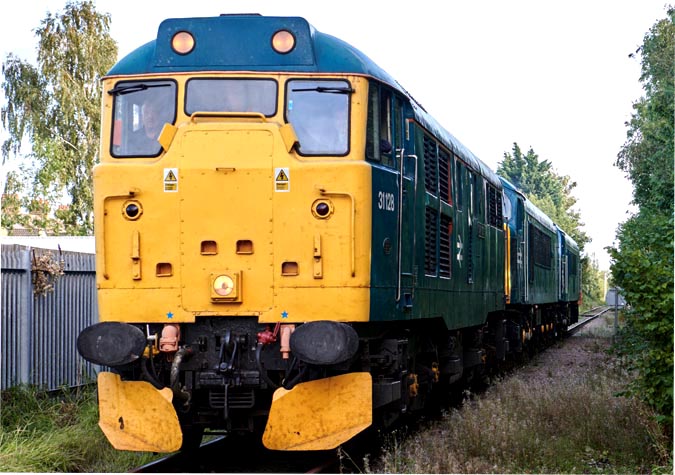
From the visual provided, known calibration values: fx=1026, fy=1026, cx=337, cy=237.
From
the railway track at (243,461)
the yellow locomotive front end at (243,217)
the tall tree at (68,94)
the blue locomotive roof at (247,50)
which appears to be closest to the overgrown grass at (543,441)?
the railway track at (243,461)

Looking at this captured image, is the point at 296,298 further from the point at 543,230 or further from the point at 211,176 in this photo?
the point at 543,230

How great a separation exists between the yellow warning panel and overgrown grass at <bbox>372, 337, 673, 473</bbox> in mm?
2349

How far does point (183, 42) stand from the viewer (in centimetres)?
817

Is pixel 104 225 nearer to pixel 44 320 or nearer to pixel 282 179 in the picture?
pixel 282 179

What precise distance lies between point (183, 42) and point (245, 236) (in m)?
1.67

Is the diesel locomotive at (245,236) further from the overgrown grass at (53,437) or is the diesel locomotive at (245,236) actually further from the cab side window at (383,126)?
the overgrown grass at (53,437)

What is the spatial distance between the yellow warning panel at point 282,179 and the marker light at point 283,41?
1005mm

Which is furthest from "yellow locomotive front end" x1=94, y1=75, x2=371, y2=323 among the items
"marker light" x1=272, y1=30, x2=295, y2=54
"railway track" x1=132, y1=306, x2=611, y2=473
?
"railway track" x1=132, y1=306, x2=611, y2=473

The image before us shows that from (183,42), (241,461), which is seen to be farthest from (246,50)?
(241,461)

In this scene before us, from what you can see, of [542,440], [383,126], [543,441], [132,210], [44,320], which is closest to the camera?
[132,210]

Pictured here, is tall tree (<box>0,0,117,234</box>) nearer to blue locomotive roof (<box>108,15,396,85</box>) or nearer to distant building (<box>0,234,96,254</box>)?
distant building (<box>0,234,96,254</box>)

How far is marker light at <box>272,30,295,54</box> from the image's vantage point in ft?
26.5

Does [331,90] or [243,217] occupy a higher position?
[331,90]

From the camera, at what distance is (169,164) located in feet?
25.8
